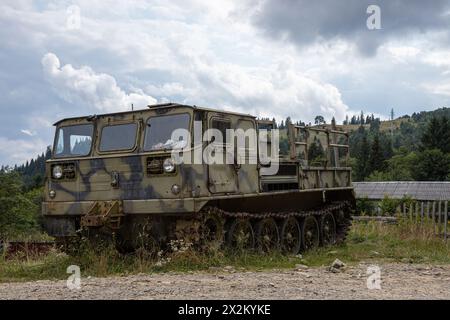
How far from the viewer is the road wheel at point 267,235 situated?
38.8 feet

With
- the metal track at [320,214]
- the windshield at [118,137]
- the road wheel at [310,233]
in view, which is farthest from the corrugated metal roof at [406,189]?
the windshield at [118,137]

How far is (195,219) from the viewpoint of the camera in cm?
995

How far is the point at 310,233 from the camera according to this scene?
14.0m

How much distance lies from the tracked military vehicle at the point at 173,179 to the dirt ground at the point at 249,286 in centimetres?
132

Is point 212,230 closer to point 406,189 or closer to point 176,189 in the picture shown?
point 176,189

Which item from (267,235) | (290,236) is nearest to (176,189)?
(267,235)

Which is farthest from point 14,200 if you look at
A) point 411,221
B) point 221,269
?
point 221,269

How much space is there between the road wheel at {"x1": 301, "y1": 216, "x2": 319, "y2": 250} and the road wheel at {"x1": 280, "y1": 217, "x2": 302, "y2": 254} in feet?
0.58

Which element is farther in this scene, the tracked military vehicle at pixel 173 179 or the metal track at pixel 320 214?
the metal track at pixel 320 214

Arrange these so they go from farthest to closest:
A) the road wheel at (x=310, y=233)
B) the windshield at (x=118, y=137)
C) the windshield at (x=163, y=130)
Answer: the road wheel at (x=310, y=233) < the windshield at (x=118, y=137) < the windshield at (x=163, y=130)

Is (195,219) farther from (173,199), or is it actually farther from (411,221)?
(411,221)

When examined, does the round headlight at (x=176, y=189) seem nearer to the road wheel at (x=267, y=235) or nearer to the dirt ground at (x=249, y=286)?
the dirt ground at (x=249, y=286)

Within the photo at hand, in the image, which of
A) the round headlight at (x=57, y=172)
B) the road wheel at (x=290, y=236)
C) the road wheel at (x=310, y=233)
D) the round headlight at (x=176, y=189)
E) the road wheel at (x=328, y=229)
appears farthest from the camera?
the road wheel at (x=328, y=229)

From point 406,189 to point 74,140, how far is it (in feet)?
220
